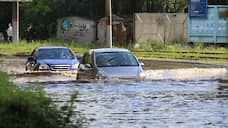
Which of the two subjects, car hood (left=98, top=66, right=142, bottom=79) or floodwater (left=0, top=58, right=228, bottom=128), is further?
car hood (left=98, top=66, right=142, bottom=79)

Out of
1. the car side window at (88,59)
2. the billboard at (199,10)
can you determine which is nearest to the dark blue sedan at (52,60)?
the car side window at (88,59)

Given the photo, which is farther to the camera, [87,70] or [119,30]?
[119,30]

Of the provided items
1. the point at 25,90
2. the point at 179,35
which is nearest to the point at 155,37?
the point at 179,35

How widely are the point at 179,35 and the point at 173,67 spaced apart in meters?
17.0

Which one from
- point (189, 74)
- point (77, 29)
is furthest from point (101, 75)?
Answer: point (77, 29)

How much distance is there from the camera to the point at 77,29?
165 ft

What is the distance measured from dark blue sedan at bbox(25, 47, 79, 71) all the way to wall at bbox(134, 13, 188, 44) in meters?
18.7

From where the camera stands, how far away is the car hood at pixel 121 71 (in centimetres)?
1694

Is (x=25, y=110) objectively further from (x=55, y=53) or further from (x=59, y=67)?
(x=55, y=53)

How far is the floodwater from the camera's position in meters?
10.7

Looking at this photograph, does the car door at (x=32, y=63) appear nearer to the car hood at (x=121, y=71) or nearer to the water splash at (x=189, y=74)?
the water splash at (x=189, y=74)

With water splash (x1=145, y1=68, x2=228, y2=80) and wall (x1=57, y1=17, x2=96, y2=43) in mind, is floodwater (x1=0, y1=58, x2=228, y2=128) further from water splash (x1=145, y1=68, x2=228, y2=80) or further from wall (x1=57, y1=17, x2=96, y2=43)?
wall (x1=57, y1=17, x2=96, y2=43)

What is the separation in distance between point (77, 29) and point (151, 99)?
36.2 meters

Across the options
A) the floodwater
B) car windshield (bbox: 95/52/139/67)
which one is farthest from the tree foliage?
car windshield (bbox: 95/52/139/67)
